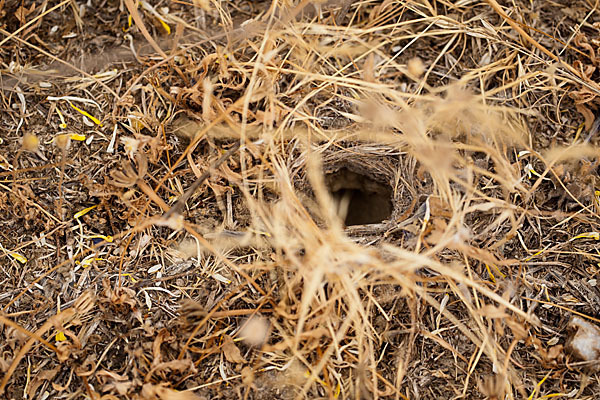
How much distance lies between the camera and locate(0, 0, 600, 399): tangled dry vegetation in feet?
4.60

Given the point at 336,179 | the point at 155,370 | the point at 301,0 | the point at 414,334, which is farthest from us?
the point at 336,179

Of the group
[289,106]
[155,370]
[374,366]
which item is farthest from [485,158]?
[155,370]

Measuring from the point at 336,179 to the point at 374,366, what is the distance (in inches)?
28.5

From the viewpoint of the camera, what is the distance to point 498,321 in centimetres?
136

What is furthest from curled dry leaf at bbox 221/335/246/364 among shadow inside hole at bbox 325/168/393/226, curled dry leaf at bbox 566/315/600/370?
curled dry leaf at bbox 566/315/600/370

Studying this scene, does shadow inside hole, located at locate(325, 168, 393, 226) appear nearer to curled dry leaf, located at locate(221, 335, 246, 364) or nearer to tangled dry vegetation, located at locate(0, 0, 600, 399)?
tangled dry vegetation, located at locate(0, 0, 600, 399)

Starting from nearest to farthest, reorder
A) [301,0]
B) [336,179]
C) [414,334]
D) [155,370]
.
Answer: [155,370] < [414,334] < [301,0] < [336,179]

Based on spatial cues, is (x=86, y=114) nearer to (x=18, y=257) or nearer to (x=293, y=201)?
(x=18, y=257)

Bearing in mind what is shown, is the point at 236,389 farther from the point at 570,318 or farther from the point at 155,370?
the point at 570,318

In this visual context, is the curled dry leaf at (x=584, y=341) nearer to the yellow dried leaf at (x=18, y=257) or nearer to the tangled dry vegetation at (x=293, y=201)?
the tangled dry vegetation at (x=293, y=201)

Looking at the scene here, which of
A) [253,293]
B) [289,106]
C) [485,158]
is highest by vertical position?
[289,106]

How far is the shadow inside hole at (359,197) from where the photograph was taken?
1875 millimetres

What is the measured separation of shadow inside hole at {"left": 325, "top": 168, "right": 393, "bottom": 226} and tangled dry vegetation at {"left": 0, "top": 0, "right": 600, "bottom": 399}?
45 millimetres

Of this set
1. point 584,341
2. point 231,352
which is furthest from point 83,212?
point 584,341
